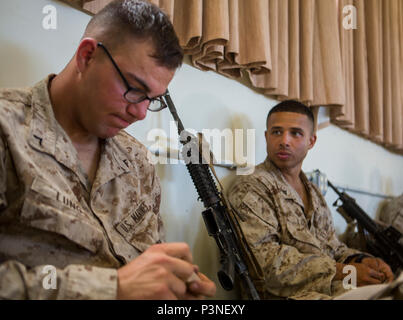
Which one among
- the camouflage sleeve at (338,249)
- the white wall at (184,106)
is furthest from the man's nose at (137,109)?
the camouflage sleeve at (338,249)

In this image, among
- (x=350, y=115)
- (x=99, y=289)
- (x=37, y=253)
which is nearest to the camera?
(x=99, y=289)

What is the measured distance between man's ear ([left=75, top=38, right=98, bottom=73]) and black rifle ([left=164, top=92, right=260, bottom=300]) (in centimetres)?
45

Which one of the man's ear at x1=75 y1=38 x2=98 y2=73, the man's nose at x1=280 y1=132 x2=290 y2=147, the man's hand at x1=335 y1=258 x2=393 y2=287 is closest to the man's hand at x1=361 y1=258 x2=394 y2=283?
the man's hand at x1=335 y1=258 x2=393 y2=287

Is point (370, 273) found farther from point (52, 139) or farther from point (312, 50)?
point (52, 139)

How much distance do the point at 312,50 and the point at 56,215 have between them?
172 centimetres

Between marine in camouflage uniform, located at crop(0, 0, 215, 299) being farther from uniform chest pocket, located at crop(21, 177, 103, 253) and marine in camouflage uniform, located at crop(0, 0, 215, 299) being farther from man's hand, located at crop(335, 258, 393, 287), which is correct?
man's hand, located at crop(335, 258, 393, 287)

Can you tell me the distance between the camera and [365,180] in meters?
2.81

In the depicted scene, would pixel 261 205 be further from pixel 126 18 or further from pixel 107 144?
pixel 126 18

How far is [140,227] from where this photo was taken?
3.07 ft

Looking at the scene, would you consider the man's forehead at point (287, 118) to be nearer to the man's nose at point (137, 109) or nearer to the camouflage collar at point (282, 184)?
the camouflage collar at point (282, 184)

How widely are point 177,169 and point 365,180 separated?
6.10ft

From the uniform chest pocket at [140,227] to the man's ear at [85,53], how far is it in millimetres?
355

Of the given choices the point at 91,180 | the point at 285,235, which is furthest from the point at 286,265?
the point at 91,180
